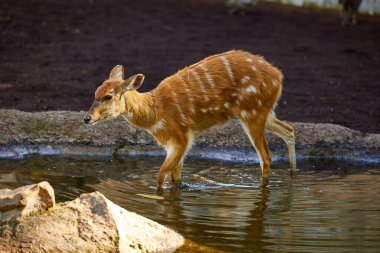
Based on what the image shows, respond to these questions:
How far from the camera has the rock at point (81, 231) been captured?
508 cm

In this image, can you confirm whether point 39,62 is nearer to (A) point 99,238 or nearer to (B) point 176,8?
(B) point 176,8

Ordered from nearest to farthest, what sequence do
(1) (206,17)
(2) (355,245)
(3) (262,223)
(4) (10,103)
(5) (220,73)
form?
(2) (355,245)
(3) (262,223)
(5) (220,73)
(4) (10,103)
(1) (206,17)

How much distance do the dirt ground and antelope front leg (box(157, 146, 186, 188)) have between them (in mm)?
2749

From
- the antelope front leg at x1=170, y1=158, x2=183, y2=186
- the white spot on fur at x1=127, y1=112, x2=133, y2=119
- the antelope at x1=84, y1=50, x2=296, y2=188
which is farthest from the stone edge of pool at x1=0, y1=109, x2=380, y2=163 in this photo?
the white spot on fur at x1=127, y1=112, x2=133, y2=119

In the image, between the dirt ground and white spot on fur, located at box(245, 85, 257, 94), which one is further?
the dirt ground

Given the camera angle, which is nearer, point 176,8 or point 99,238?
point 99,238

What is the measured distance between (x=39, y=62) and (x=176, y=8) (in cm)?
536

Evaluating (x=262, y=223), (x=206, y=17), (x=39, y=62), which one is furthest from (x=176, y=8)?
(x=262, y=223)

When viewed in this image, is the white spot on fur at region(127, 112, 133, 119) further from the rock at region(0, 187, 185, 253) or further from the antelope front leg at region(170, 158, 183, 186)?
the rock at region(0, 187, 185, 253)

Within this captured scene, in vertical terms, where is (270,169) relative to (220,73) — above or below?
below

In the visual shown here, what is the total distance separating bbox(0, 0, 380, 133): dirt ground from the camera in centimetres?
1067

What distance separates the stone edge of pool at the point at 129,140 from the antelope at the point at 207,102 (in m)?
0.87

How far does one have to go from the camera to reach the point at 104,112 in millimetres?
7109

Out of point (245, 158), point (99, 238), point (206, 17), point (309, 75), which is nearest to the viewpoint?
point (99, 238)
